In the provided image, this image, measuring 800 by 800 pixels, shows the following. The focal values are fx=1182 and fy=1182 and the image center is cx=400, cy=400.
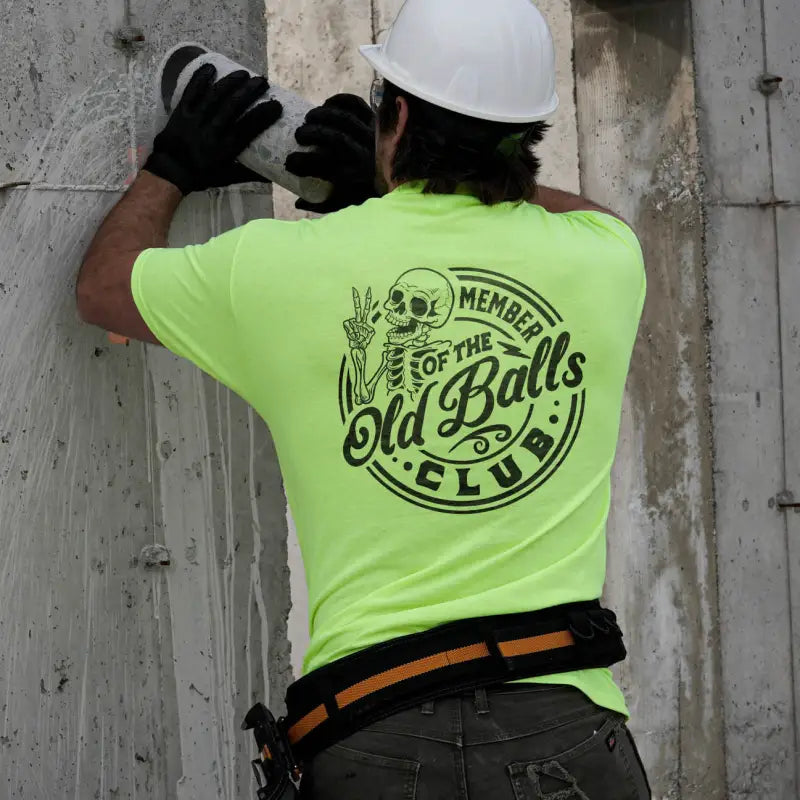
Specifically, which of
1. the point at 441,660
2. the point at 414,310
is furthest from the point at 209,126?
the point at 441,660

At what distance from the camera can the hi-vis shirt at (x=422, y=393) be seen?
1.88 m

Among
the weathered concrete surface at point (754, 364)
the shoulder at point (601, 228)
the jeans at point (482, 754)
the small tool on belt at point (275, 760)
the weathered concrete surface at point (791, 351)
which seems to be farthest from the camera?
the weathered concrete surface at point (791, 351)

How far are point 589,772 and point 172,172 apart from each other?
1372mm

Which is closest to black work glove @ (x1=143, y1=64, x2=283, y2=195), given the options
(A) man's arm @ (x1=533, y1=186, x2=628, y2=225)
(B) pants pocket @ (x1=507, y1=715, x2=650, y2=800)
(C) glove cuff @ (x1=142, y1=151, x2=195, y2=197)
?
(C) glove cuff @ (x1=142, y1=151, x2=195, y2=197)

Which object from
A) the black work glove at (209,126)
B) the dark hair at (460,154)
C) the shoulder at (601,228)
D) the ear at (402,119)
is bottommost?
the shoulder at (601,228)

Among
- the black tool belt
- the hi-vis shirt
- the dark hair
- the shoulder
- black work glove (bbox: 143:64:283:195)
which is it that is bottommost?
the black tool belt

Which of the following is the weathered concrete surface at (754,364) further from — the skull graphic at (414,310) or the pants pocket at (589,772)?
the skull graphic at (414,310)

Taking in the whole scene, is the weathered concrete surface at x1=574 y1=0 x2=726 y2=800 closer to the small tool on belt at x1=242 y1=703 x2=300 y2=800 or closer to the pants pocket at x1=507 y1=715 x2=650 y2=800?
the pants pocket at x1=507 y1=715 x2=650 y2=800

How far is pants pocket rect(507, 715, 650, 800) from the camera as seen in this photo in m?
1.83

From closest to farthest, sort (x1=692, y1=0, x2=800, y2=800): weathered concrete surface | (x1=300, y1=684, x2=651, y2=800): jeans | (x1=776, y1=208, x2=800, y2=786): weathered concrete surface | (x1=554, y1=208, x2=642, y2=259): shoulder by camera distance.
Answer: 1. (x1=300, y1=684, x2=651, y2=800): jeans
2. (x1=554, y1=208, x2=642, y2=259): shoulder
3. (x1=692, y1=0, x2=800, y2=800): weathered concrete surface
4. (x1=776, y1=208, x2=800, y2=786): weathered concrete surface

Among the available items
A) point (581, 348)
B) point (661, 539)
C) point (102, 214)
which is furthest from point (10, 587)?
point (661, 539)

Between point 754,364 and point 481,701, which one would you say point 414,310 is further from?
point 754,364

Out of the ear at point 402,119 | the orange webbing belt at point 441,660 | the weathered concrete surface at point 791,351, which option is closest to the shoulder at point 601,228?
the ear at point 402,119

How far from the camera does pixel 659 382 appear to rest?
3.82m
